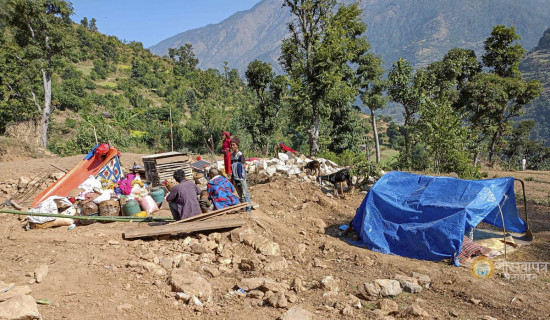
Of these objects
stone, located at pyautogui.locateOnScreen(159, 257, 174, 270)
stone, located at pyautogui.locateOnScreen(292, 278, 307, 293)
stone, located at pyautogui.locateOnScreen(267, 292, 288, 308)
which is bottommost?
stone, located at pyautogui.locateOnScreen(292, 278, 307, 293)

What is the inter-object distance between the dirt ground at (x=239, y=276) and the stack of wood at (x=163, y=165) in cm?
273

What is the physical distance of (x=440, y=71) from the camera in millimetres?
16031

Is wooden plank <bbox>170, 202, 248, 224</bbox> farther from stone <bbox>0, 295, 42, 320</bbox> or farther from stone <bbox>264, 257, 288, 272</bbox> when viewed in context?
stone <bbox>0, 295, 42, 320</bbox>

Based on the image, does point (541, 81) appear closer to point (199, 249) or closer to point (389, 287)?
point (389, 287)

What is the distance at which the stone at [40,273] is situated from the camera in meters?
3.37

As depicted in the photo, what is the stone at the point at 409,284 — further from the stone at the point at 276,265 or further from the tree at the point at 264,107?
the tree at the point at 264,107

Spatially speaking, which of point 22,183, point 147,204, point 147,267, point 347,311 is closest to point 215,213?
point 147,267

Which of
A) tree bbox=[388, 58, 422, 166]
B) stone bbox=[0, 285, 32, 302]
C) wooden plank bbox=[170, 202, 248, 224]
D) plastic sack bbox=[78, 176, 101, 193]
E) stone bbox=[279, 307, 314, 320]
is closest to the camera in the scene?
stone bbox=[0, 285, 32, 302]

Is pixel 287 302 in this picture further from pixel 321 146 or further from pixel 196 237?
pixel 321 146

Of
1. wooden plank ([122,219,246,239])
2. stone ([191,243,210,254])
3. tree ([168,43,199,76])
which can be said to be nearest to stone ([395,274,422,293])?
wooden plank ([122,219,246,239])

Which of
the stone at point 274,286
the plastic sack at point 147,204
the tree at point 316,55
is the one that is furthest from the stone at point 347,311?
the tree at point 316,55

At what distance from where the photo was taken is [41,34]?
14.8 m

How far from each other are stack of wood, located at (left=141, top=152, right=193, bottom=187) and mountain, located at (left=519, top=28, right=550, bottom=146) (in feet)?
206

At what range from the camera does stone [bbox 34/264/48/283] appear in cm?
337
